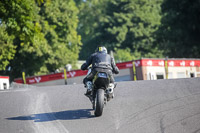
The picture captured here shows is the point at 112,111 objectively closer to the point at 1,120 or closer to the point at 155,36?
the point at 1,120

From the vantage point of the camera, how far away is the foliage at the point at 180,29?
32312mm

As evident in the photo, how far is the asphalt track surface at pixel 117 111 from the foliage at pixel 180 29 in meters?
19.3

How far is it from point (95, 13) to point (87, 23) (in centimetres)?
270

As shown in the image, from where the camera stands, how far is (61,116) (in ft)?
31.2

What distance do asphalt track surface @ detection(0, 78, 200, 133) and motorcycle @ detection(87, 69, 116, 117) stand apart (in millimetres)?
295

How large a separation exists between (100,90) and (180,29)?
102 feet

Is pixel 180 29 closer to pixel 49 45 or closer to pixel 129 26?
pixel 49 45

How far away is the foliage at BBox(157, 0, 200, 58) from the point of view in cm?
3231

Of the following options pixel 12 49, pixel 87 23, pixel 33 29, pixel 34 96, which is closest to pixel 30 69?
pixel 12 49

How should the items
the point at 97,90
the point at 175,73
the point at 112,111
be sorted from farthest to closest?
1. the point at 175,73
2. the point at 112,111
3. the point at 97,90

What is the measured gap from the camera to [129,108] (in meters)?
9.87

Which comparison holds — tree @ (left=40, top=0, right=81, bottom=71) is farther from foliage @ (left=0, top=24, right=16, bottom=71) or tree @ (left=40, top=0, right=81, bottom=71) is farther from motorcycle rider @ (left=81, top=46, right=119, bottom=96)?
motorcycle rider @ (left=81, top=46, right=119, bottom=96)

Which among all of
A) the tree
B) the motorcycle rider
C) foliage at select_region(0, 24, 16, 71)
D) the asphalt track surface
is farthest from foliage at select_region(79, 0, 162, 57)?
the motorcycle rider

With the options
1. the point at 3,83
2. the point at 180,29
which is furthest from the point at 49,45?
the point at 180,29
